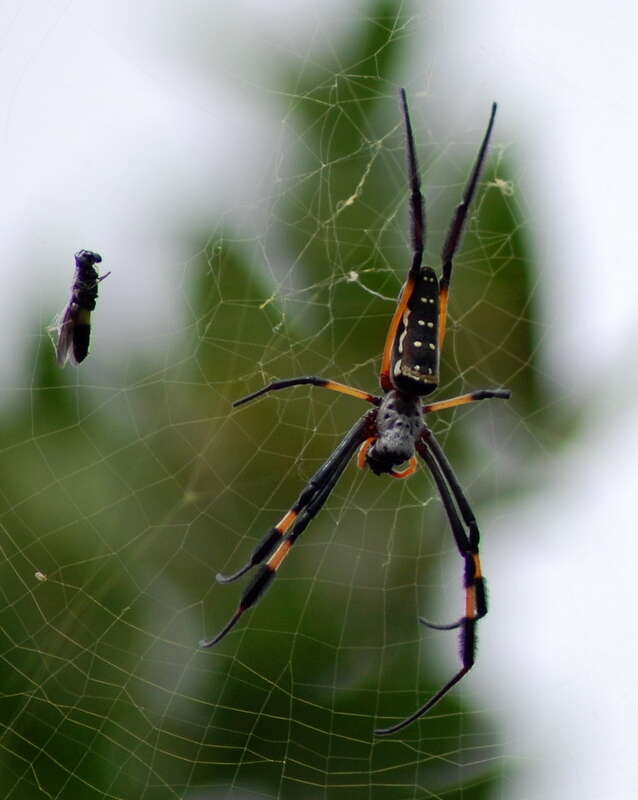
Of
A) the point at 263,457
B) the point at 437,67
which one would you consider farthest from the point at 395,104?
the point at 263,457

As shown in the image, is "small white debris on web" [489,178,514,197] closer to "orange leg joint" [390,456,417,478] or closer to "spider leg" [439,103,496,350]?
"spider leg" [439,103,496,350]

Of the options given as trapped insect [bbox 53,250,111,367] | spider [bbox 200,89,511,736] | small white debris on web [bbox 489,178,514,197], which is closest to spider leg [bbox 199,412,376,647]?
spider [bbox 200,89,511,736]

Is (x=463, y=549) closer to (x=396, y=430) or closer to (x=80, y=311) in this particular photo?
(x=396, y=430)

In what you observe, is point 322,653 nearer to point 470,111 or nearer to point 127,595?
point 127,595

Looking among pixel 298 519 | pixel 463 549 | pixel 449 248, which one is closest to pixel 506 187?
pixel 449 248

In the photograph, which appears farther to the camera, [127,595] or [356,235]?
[356,235]
